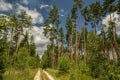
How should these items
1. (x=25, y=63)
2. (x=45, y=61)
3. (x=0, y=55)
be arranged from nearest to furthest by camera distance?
(x=0, y=55) → (x=25, y=63) → (x=45, y=61)

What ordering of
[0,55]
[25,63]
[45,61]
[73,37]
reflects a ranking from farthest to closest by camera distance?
[45,61] < [73,37] < [25,63] < [0,55]

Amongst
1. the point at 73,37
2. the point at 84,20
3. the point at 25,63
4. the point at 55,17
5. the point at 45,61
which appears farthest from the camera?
the point at 45,61

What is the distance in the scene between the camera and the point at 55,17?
60875 millimetres

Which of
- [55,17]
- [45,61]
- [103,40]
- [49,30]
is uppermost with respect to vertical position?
[55,17]

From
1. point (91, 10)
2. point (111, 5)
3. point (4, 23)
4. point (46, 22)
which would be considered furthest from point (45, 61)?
point (4, 23)

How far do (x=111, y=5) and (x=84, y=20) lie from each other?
1409 centimetres

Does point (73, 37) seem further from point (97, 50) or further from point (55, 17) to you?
point (97, 50)

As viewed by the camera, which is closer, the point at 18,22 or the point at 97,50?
the point at 97,50

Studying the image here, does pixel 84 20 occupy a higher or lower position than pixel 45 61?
higher

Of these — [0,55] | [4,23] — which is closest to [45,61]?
[0,55]

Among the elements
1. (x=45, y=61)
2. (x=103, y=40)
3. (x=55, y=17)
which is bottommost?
(x=45, y=61)

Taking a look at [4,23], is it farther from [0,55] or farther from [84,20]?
[84,20]

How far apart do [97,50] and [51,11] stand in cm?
3487

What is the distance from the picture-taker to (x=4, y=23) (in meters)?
5.64
